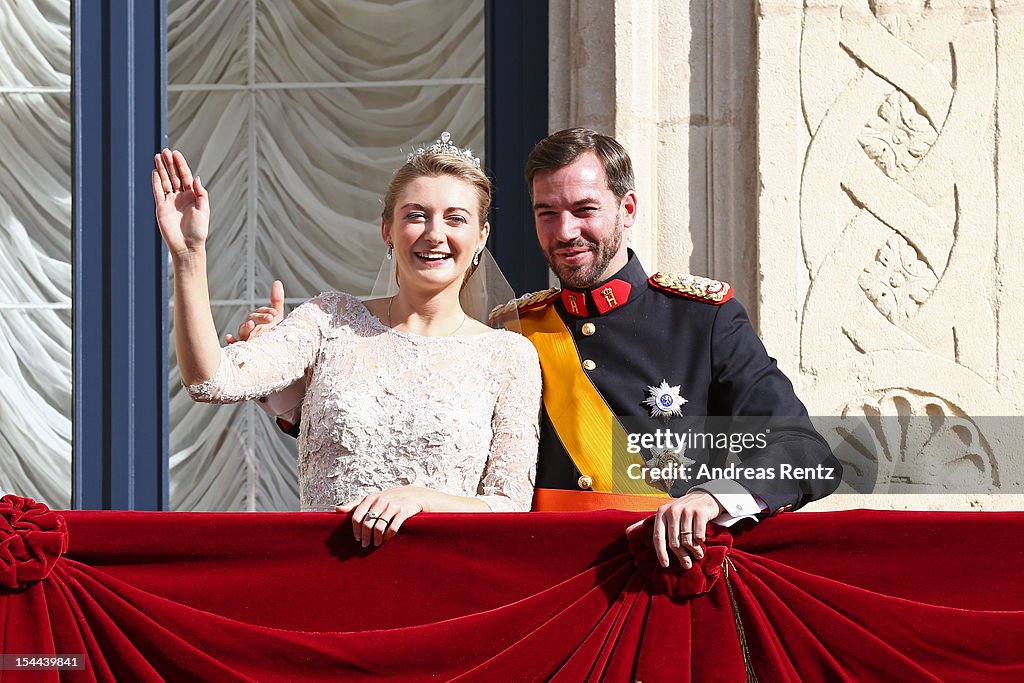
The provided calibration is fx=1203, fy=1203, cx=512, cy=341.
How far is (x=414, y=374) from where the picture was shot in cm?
257

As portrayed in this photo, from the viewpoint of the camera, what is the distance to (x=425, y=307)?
267cm

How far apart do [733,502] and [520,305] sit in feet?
3.22

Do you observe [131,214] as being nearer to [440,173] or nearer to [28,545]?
[440,173]

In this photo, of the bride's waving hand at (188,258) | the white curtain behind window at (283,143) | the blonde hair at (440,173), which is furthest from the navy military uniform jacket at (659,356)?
the white curtain behind window at (283,143)

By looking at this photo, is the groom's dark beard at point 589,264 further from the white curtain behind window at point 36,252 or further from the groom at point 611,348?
the white curtain behind window at point 36,252

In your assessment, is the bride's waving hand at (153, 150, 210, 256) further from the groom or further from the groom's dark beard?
the groom's dark beard

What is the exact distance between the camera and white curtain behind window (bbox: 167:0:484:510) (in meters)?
4.08

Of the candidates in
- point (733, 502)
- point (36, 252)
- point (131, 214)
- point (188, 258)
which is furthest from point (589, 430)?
point (36, 252)

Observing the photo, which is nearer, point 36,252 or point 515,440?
point 515,440

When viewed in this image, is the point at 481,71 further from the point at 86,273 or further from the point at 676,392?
the point at 676,392

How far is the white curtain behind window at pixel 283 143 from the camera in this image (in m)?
4.08

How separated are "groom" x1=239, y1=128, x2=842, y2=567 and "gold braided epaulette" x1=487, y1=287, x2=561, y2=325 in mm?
16

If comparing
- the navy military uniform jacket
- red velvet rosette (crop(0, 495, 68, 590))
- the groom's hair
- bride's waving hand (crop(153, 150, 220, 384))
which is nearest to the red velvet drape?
red velvet rosette (crop(0, 495, 68, 590))

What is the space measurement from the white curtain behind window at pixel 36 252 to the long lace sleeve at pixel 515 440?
1843 mm
